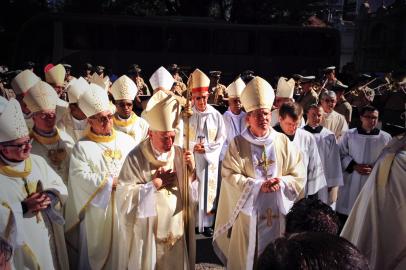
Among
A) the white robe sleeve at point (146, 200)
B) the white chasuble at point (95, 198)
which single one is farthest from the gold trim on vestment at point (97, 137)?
the white robe sleeve at point (146, 200)

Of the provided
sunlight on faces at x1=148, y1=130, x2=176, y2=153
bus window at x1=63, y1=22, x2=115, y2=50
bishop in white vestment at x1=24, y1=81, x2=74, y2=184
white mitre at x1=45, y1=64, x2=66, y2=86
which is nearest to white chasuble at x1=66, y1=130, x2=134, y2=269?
bishop in white vestment at x1=24, y1=81, x2=74, y2=184

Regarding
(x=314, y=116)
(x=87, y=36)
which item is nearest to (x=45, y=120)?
(x=314, y=116)

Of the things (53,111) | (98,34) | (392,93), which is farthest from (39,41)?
(53,111)

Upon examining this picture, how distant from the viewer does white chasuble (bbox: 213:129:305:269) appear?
179 inches

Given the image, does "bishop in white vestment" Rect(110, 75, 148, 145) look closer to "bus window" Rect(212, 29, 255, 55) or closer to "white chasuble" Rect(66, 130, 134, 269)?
"white chasuble" Rect(66, 130, 134, 269)

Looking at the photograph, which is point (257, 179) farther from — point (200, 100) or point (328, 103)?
point (328, 103)

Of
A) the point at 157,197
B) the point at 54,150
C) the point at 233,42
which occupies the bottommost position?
the point at 157,197

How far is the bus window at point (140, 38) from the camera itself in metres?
20.2

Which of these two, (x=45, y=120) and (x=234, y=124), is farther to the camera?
(x=234, y=124)

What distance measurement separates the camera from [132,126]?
6223 mm

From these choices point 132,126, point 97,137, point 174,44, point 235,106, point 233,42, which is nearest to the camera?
point 97,137

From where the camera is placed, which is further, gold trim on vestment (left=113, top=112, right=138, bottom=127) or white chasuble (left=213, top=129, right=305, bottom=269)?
Result: gold trim on vestment (left=113, top=112, right=138, bottom=127)

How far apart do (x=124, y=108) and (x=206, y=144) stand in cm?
140

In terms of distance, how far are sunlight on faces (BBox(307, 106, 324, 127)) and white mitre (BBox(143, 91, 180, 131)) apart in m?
2.30
